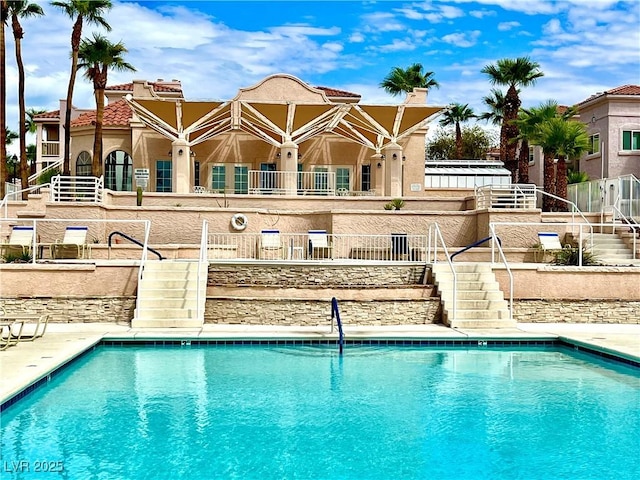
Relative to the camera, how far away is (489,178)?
35156mm

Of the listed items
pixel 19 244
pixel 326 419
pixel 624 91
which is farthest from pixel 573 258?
pixel 624 91

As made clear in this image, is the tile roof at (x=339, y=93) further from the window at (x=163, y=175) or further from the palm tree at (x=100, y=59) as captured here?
the palm tree at (x=100, y=59)

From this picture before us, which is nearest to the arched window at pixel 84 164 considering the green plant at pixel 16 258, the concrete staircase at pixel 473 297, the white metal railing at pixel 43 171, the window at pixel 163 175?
the white metal railing at pixel 43 171

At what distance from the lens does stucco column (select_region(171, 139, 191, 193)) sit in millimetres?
25453

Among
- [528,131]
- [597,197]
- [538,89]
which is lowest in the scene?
[597,197]

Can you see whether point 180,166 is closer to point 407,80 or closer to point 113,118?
point 113,118

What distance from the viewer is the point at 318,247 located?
19.7 meters

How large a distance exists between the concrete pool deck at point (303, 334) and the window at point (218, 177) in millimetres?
15650

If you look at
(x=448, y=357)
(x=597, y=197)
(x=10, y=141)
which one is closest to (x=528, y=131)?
(x=597, y=197)

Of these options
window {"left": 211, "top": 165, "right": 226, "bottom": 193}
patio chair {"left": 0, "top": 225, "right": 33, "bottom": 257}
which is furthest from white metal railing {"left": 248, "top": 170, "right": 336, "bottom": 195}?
patio chair {"left": 0, "top": 225, "right": 33, "bottom": 257}

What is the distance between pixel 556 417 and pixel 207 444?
170 inches

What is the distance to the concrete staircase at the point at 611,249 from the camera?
2052 cm

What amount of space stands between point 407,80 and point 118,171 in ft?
70.0

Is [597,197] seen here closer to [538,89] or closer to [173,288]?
[538,89]
